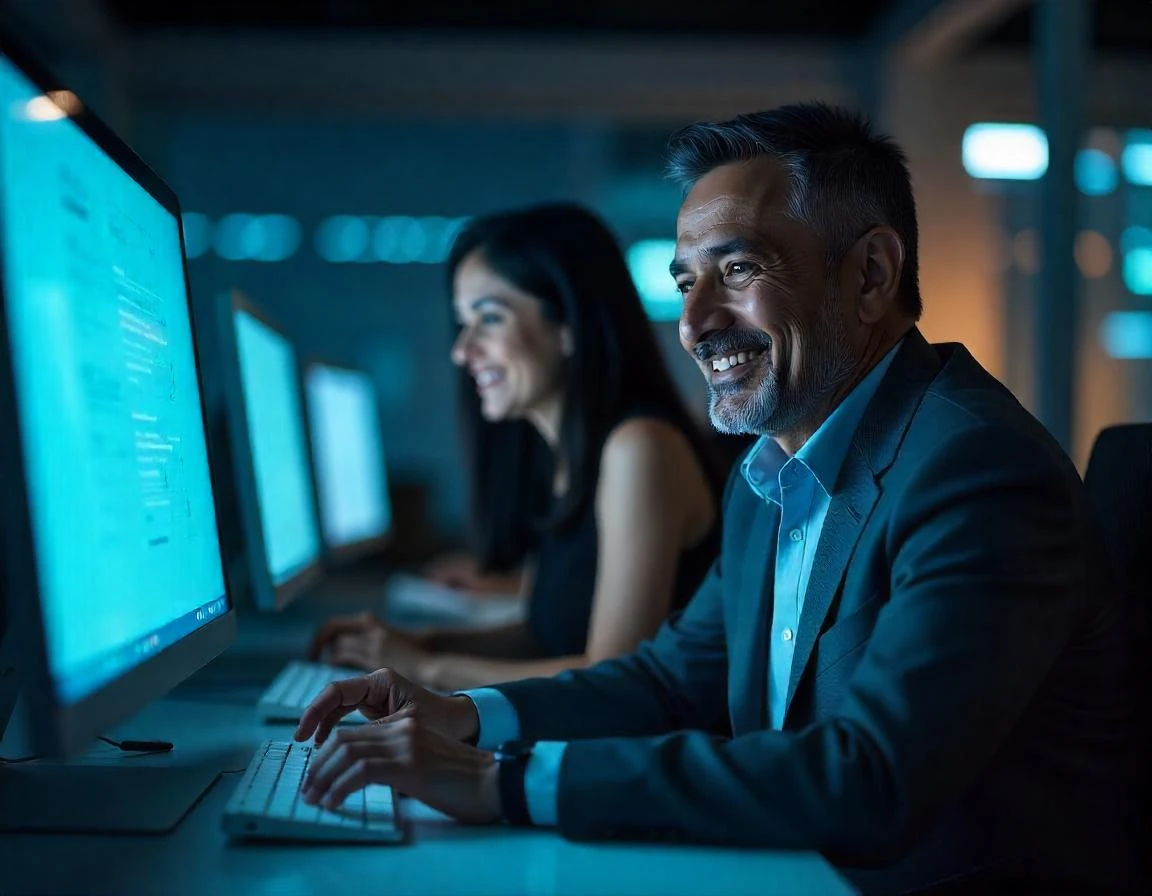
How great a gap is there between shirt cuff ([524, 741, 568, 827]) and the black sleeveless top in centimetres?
90

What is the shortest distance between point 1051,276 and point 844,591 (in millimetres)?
2705

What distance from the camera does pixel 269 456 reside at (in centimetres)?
168

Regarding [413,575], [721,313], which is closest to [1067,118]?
[413,575]

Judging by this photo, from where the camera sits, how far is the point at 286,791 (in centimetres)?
89

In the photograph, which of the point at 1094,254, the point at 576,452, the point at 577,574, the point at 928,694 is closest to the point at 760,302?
the point at 928,694

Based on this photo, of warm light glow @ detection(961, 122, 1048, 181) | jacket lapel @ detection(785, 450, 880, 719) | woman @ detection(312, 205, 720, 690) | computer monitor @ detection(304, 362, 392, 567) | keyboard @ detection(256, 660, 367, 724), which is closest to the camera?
jacket lapel @ detection(785, 450, 880, 719)

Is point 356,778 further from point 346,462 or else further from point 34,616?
point 346,462

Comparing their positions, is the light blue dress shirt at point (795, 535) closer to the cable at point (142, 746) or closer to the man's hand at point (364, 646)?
the cable at point (142, 746)

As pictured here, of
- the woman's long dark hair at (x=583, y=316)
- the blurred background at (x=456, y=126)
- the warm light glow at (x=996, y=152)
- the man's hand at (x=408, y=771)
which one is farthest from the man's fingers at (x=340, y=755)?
the warm light glow at (x=996, y=152)

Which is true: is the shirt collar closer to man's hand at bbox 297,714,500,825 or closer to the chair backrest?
the chair backrest

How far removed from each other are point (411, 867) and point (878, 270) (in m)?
0.77

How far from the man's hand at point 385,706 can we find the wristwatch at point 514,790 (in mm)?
160

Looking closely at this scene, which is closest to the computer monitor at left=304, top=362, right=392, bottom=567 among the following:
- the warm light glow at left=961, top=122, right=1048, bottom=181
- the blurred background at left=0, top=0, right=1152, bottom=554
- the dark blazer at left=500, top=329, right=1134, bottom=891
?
the blurred background at left=0, top=0, right=1152, bottom=554

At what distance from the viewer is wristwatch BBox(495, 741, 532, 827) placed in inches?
34.5
